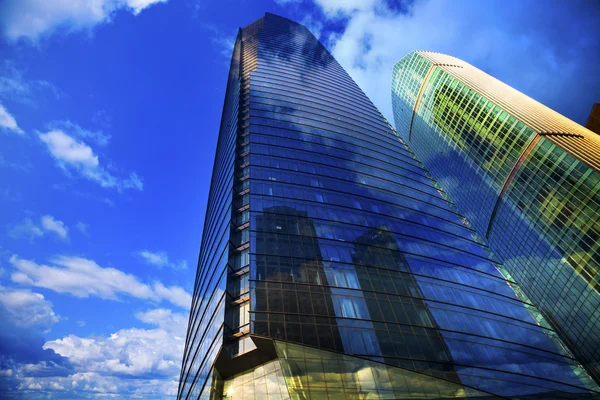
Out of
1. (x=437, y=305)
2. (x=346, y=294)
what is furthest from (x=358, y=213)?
(x=346, y=294)

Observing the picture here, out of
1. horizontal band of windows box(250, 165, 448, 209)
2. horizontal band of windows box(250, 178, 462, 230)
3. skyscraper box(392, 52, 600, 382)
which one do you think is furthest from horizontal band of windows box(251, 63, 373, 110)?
horizontal band of windows box(250, 178, 462, 230)

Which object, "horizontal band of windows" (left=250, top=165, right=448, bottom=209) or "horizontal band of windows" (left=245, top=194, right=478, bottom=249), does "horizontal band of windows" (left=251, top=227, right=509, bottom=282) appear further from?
"horizontal band of windows" (left=250, top=165, right=448, bottom=209)

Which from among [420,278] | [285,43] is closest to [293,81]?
[285,43]

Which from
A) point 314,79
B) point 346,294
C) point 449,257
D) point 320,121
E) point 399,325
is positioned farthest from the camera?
point 314,79

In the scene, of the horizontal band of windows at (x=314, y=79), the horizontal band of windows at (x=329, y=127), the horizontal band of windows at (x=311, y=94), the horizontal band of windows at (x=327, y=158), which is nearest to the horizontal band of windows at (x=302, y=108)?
the horizontal band of windows at (x=329, y=127)

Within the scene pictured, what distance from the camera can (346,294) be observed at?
92.7 feet

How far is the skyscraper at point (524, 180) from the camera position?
2516 inches

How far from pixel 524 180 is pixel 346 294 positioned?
227 ft

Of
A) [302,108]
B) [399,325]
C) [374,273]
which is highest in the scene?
[302,108]

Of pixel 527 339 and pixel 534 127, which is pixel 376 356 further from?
pixel 534 127

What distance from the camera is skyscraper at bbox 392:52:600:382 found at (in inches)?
2516

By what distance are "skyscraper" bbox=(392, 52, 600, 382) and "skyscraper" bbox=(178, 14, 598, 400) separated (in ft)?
112

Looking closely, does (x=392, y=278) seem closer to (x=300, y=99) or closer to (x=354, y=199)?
(x=354, y=199)

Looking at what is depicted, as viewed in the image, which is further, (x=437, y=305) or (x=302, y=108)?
(x=302, y=108)
